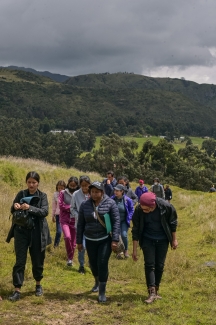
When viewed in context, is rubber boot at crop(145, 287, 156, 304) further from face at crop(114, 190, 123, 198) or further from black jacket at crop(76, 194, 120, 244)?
face at crop(114, 190, 123, 198)

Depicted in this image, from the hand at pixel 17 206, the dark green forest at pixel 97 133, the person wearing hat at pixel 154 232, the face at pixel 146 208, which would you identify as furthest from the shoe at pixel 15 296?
the dark green forest at pixel 97 133

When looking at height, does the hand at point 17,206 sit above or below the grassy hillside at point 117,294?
above

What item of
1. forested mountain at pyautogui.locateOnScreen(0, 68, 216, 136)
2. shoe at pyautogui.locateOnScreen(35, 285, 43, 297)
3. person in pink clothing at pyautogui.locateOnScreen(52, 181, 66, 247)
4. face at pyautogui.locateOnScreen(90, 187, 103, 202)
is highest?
forested mountain at pyautogui.locateOnScreen(0, 68, 216, 136)

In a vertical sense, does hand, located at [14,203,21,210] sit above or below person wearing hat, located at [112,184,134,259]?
above

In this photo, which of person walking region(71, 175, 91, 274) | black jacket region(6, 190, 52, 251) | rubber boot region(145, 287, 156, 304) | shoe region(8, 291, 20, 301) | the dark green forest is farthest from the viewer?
the dark green forest

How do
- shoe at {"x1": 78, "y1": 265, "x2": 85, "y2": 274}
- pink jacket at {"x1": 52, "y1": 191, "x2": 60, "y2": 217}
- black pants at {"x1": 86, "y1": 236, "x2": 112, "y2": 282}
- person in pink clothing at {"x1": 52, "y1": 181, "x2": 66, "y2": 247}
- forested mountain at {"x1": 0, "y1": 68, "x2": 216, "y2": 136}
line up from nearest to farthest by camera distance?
black pants at {"x1": 86, "y1": 236, "x2": 112, "y2": 282} → shoe at {"x1": 78, "y1": 265, "x2": 85, "y2": 274} → person in pink clothing at {"x1": 52, "y1": 181, "x2": 66, "y2": 247} → pink jacket at {"x1": 52, "y1": 191, "x2": 60, "y2": 217} → forested mountain at {"x1": 0, "y1": 68, "x2": 216, "y2": 136}

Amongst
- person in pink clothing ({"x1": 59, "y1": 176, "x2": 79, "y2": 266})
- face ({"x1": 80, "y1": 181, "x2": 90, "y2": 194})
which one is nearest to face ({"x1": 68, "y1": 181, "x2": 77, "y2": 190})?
person in pink clothing ({"x1": 59, "y1": 176, "x2": 79, "y2": 266})

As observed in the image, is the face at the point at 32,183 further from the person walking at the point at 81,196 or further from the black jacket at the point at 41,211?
the person walking at the point at 81,196

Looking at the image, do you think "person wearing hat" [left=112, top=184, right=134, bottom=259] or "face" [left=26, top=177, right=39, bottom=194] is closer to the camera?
"face" [left=26, top=177, right=39, bottom=194]

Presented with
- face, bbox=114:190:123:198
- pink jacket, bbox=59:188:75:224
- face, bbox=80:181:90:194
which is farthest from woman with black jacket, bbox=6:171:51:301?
face, bbox=114:190:123:198

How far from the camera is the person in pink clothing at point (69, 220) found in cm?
742

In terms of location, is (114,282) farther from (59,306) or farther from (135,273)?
(59,306)

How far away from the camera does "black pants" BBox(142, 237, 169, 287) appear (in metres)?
5.36

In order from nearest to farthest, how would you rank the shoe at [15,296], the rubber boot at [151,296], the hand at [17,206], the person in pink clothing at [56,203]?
the hand at [17,206] → the shoe at [15,296] → the rubber boot at [151,296] → the person in pink clothing at [56,203]
